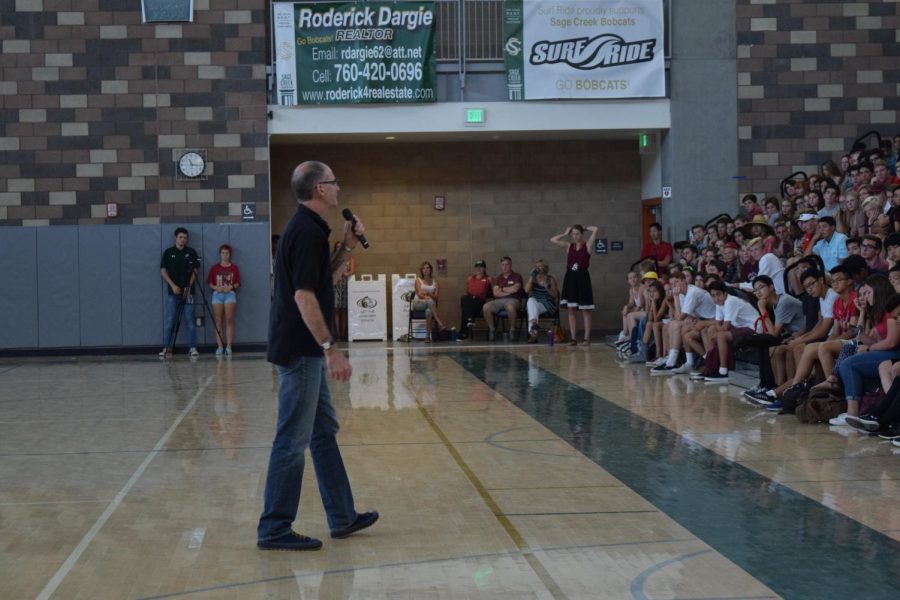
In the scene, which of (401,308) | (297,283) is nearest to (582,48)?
(401,308)

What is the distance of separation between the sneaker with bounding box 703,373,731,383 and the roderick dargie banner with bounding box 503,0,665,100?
290 inches

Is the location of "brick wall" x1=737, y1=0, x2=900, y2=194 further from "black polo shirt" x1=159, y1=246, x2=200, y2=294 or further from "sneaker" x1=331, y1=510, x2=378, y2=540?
"sneaker" x1=331, y1=510, x2=378, y2=540

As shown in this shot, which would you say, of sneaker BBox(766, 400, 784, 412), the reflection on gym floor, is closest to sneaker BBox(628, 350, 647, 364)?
the reflection on gym floor

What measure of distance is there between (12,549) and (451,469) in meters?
3.09

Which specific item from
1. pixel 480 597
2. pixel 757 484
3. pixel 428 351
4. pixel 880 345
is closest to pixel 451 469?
pixel 757 484

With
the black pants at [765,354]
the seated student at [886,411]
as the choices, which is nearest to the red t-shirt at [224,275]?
the black pants at [765,354]

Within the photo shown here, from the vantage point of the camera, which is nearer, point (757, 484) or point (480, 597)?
point (480, 597)

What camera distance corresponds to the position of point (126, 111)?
19.2 meters

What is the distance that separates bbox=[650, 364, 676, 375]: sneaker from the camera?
14509 millimetres

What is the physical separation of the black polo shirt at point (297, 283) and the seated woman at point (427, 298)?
14418 millimetres

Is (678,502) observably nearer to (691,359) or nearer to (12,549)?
(12,549)

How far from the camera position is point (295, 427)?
19.6 feet

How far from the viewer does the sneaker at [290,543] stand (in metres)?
5.94

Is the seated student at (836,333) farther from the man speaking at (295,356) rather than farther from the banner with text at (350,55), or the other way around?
the banner with text at (350,55)
